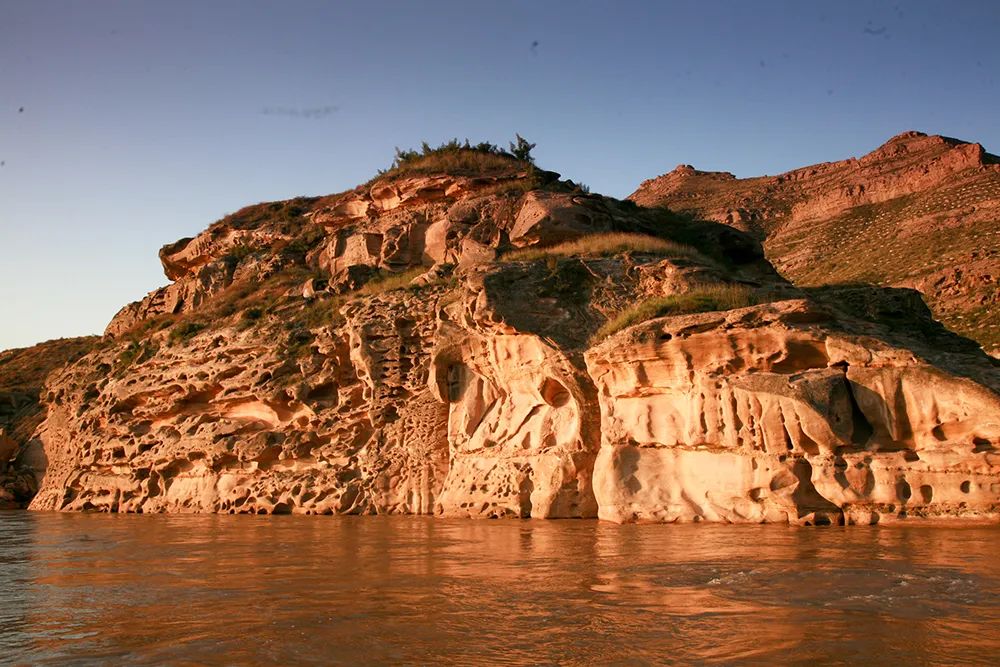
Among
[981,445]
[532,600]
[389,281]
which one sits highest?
[389,281]

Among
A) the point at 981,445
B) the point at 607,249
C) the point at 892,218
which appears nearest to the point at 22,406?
the point at 607,249

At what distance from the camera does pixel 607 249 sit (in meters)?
19.3

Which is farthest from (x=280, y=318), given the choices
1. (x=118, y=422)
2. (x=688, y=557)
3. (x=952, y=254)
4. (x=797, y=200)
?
(x=797, y=200)

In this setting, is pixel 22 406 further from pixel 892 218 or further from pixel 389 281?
pixel 892 218

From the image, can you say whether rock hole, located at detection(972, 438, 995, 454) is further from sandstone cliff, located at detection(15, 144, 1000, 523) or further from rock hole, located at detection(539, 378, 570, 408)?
rock hole, located at detection(539, 378, 570, 408)

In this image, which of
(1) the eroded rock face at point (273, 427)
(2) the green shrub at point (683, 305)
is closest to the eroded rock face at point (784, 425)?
(2) the green shrub at point (683, 305)

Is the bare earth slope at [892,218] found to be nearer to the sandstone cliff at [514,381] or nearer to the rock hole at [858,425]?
the sandstone cliff at [514,381]

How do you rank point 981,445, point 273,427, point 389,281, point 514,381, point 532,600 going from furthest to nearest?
point 389,281 < point 273,427 < point 514,381 < point 981,445 < point 532,600

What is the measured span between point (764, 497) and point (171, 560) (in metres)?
7.92

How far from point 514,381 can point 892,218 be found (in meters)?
38.0

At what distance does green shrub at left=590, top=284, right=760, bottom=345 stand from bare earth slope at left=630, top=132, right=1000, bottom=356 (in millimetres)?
19777

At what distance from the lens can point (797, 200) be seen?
5859 cm

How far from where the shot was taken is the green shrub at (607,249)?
19047 millimetres

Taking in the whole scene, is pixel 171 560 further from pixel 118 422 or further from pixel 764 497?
pixel 118 422
